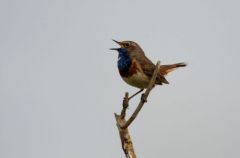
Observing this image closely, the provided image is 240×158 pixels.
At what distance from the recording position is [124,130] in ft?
30.9

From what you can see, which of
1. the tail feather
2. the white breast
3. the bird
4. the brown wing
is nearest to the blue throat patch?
the bird

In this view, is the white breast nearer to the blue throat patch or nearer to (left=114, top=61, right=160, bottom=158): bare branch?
the blue throat patch

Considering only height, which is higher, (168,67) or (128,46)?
(128,46)

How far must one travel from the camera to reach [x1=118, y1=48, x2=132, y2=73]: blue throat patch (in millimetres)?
14469

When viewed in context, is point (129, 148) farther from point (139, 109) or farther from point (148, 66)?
point (148, 66)

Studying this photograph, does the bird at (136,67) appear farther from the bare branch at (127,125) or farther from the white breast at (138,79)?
the bare branch at (127,125)

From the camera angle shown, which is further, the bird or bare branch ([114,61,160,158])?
the bird

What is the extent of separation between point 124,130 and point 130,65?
5.32m

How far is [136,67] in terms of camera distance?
14578 millimetres

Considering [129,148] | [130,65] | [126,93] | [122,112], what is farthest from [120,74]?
[129,148]

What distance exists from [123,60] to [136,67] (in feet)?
1.32

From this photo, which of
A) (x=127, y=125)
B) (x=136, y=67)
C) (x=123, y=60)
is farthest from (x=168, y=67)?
(x=127, y=125)

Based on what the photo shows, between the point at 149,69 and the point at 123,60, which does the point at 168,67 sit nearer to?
the point at 149,69

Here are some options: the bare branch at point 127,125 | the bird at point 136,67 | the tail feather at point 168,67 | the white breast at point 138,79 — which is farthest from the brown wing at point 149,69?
the bare branch at point 127,125
